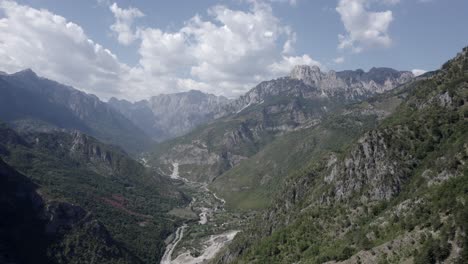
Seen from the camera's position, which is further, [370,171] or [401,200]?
[370,171]

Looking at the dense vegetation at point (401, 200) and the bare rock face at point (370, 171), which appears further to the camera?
the bare rock face at point (370, 171)

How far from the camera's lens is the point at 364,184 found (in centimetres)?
15688

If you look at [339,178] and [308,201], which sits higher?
[339,178]

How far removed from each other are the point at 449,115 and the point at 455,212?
74059mm

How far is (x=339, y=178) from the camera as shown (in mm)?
170875

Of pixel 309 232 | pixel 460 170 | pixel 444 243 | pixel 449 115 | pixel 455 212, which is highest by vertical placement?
pixel 449 115

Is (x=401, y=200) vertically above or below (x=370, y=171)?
below

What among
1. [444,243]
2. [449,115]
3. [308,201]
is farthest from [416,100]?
[444,243]

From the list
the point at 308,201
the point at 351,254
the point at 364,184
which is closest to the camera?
the point at 351,254

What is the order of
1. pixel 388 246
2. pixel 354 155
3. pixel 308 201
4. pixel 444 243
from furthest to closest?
1. pixel 308 201
2. pixel 354 155
3. pixel 388 246
4. pixel 444 243

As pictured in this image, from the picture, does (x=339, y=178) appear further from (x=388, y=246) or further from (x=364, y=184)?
(x=388, y=246)

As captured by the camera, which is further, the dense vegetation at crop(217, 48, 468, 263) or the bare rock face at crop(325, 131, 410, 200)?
the bare rock face at crop(325, 131, 410, 200)

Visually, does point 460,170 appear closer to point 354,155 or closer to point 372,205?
point 372,205

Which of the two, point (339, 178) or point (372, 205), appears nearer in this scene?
point (372, 205)
